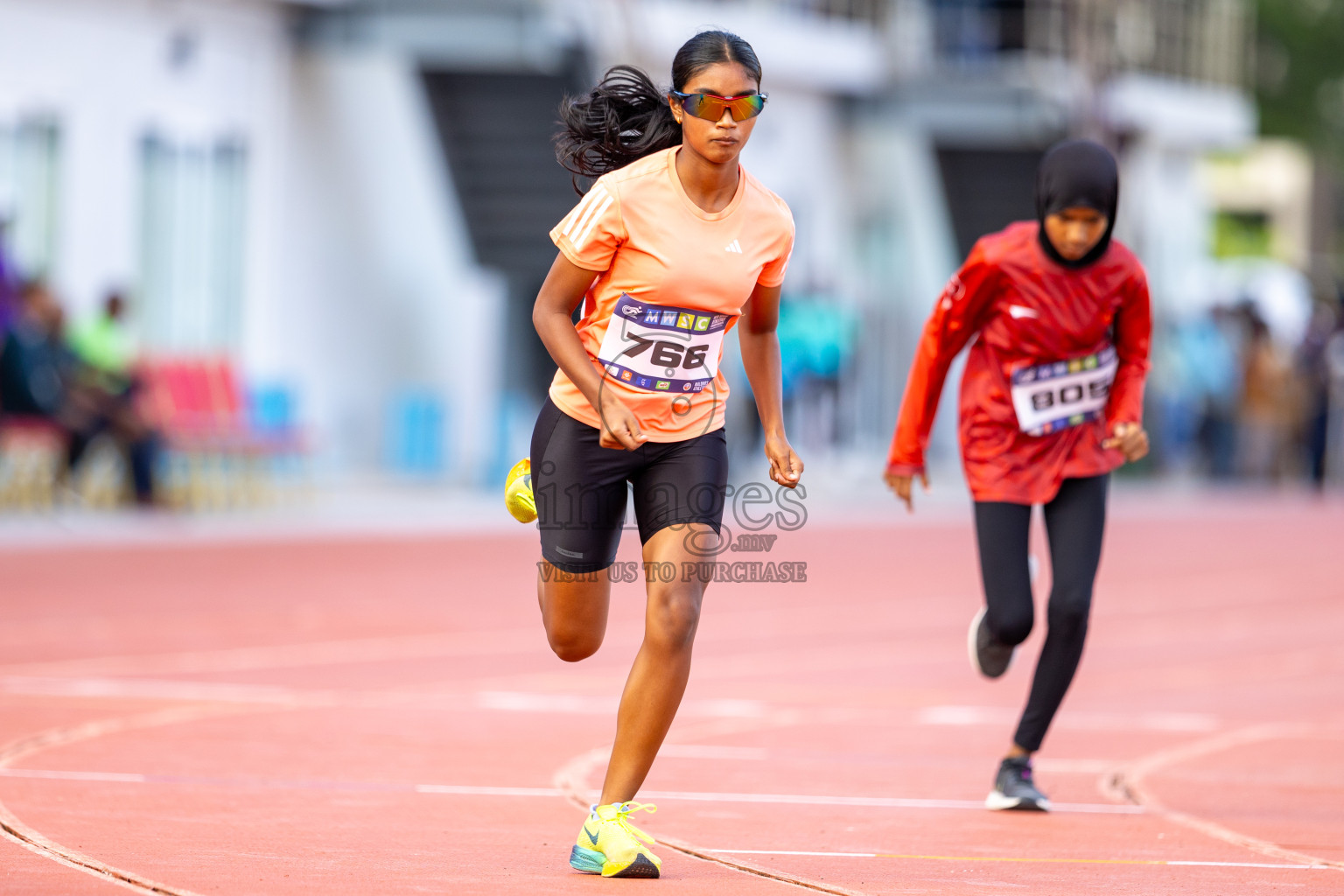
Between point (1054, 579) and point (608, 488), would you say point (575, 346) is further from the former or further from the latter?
point (1054, 579)

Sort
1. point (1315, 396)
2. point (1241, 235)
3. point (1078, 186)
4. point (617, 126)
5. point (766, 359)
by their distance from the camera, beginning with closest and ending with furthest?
point (766, 359), point (617, 126), point (1078, 186), point (1315, 396), point (1241, 235)

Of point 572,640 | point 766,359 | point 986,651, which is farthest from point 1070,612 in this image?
point 572,640

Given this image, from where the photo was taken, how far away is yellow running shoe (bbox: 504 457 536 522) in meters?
6.25

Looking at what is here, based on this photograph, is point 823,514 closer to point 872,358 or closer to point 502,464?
point 502,464

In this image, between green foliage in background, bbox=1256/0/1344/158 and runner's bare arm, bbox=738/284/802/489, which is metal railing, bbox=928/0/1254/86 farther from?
green foliage in background, bbox=1256/0/1344/158

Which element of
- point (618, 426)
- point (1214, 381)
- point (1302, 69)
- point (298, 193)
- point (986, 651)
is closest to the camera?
point (618, 426)

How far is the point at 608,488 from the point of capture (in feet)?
20.0

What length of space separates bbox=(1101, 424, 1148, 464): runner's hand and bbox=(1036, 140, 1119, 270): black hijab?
54 cm

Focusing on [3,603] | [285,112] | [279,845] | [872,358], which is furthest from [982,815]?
[872,358]

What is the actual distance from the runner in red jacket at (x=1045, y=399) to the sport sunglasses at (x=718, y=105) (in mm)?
1632

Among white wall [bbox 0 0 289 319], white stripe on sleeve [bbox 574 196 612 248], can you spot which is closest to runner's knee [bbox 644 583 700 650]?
white stripe on sleeve [bbox 574 196 612 248]

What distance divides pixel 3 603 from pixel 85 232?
9.55 meters

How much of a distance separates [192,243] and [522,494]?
18.4m

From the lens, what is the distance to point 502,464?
24859 millimetres
